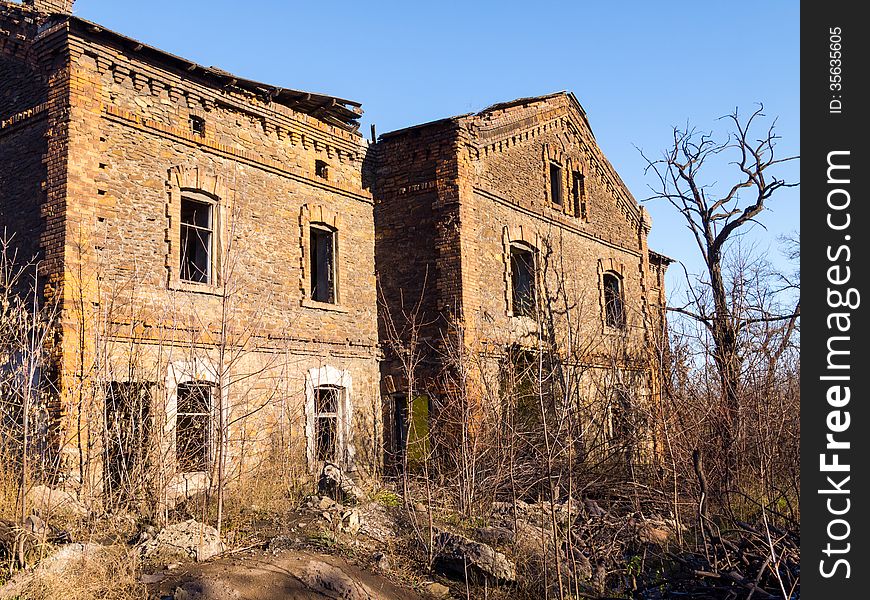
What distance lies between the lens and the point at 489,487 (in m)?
12.6

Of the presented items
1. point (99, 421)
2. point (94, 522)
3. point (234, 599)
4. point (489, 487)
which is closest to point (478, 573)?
point (489, 487)

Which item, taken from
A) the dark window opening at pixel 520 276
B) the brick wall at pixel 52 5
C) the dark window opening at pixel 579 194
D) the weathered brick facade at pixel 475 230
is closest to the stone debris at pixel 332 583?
the weathered brick facade at pixel 475 230

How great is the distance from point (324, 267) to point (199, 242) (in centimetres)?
293

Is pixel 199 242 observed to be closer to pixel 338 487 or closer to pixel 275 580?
pixel 338 487

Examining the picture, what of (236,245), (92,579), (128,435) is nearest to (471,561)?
(92,579)

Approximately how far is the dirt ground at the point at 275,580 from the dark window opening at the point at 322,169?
8.36 metres

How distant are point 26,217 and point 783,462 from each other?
1254 cm

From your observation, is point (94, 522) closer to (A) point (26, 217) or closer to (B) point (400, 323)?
(A) point (26, 217)

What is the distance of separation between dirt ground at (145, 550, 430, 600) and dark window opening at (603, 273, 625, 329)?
12618 mm

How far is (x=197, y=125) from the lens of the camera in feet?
44.6

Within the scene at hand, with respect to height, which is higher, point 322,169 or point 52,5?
point 52,5

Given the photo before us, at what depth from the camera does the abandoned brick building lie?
11.3 meters

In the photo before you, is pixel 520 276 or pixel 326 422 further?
pixel 520 276

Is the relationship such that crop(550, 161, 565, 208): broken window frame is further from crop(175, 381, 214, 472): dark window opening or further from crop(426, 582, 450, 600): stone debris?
crop(426, 582, 450, 600): stone debris
